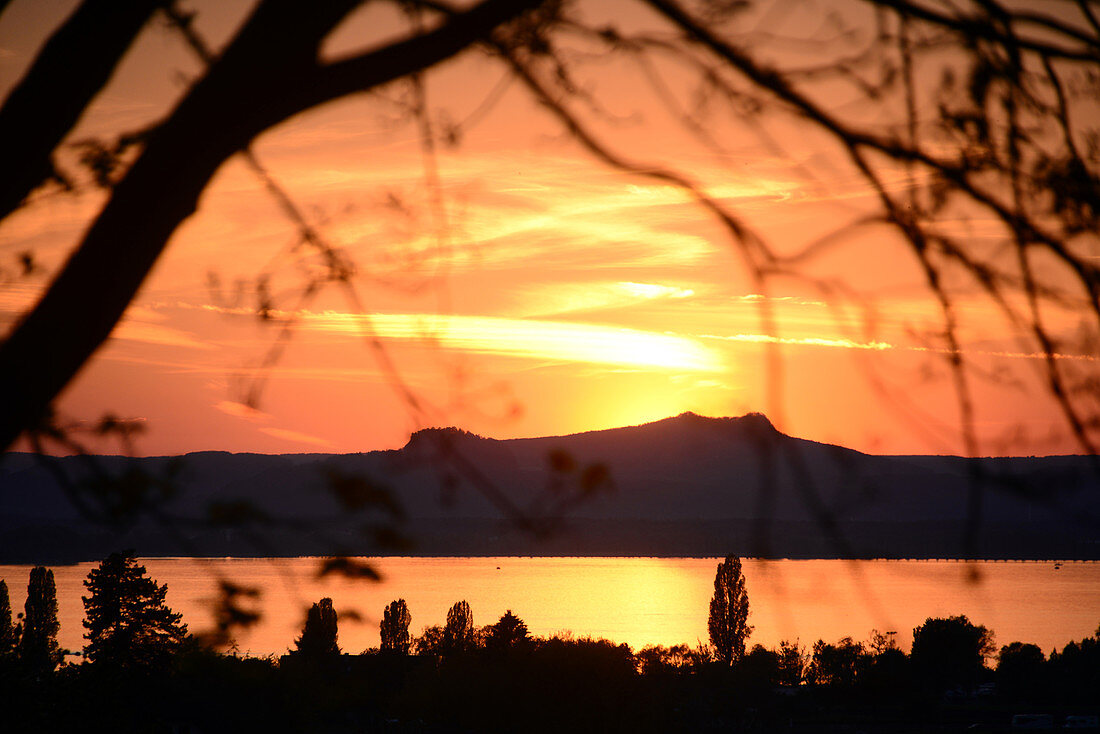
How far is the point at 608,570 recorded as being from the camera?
142875mm

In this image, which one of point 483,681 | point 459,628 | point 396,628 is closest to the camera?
point 483,681

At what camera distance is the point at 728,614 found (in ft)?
175

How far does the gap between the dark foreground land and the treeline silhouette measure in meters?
0.05

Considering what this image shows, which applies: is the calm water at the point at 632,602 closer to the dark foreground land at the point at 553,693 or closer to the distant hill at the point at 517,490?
the dark foreground land at the point at 553,693

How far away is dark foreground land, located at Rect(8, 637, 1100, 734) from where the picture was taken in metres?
5.56

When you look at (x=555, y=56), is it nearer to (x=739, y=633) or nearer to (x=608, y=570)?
(x=739, y=633)

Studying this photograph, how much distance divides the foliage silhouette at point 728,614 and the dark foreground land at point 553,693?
3.67 ft

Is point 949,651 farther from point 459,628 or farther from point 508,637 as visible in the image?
point 508,637

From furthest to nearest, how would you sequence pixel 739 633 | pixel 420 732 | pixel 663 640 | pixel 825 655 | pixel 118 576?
pixel 663 640 → pixel 825 655 → pixel 739 633 → pixel 420 732 → pixel 118 576

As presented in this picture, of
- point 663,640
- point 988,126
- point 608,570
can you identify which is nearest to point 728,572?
point 663,640

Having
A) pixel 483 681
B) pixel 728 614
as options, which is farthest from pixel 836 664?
pixel 483 681

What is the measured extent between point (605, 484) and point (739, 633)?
2161 inches

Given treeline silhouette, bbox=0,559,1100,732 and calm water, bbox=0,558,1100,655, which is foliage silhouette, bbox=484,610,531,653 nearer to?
treeline silhouette, bbox=0,559,1100,732

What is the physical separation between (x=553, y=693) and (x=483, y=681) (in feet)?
8.48
